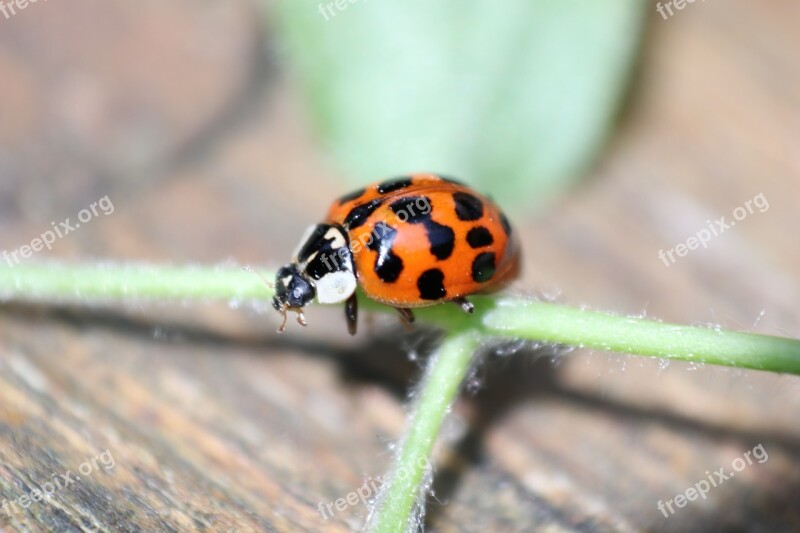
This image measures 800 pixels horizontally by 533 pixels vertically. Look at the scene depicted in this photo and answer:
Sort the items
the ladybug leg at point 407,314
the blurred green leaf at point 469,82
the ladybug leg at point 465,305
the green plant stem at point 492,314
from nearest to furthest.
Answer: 1. the green plant stem at point 492,314
2. the ladybug leg at point 465,305
3. the ladybug leg at point 407,314
4. the blurred green leaf at point 469,82

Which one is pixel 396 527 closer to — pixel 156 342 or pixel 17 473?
pixel 17 473

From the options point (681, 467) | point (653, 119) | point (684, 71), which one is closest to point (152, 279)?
point (681, 467)

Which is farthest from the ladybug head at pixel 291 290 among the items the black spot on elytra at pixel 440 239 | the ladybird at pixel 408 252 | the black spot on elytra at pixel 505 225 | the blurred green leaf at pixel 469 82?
the blurred green leaf at pixel 469 82

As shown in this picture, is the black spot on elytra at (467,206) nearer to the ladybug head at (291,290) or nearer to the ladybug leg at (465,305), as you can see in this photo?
the ladybug leg at (465,305)

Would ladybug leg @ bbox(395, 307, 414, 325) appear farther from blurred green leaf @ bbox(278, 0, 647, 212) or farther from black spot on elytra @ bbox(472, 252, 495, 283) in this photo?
blurred green leaf @ bbox(278, 0, 647, 212)

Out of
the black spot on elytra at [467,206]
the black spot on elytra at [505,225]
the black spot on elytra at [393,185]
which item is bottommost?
the black spot on elytra at [505,225]

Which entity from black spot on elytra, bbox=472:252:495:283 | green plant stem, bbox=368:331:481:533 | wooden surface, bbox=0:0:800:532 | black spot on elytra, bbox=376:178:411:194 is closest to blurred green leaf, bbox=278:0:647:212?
wooden surface, bbox=0:0:800:532

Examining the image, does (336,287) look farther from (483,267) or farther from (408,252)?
(483,267)

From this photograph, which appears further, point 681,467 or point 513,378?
point 513,378
